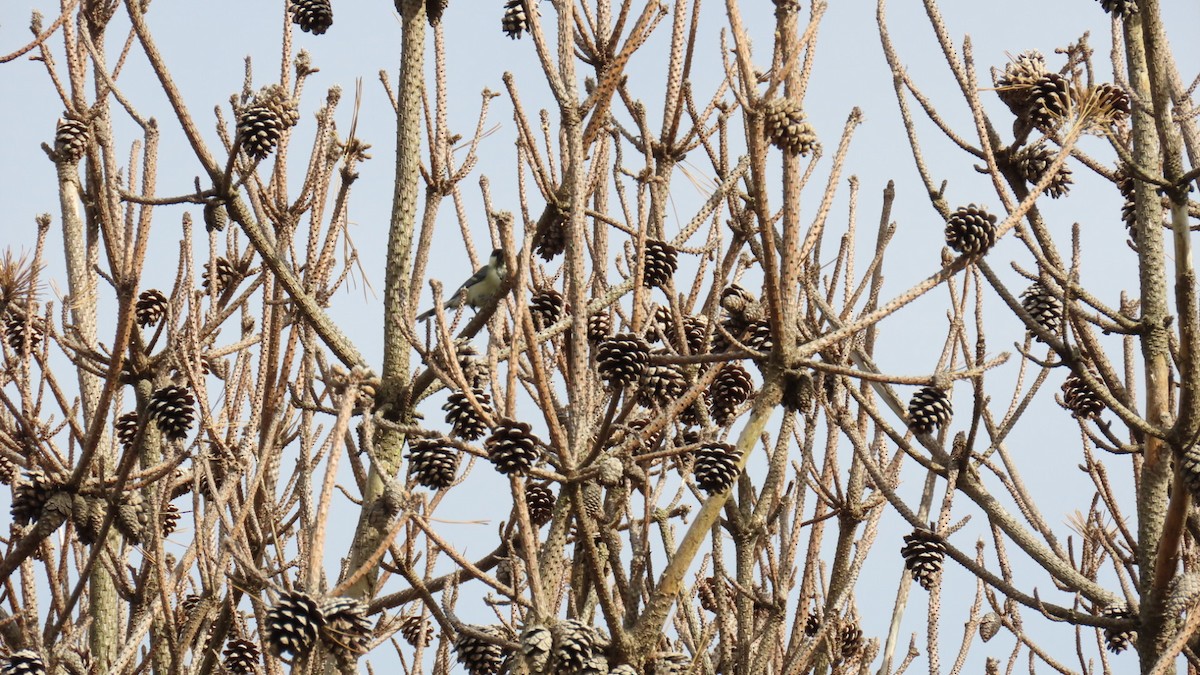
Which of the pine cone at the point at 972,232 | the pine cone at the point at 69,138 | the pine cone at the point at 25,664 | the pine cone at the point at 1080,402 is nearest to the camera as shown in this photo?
the pine cone at the point at 972,232

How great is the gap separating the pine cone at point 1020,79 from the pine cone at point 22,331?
134 inches

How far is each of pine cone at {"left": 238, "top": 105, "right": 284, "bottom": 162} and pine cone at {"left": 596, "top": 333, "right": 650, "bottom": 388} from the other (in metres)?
1.21

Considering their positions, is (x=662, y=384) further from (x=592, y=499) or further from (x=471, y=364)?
(x=592, y=499)

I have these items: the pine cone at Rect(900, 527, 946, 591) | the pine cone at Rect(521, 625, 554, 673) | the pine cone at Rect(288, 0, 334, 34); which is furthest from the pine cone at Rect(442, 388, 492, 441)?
the pine cone at Rect(288, 0, 334, 34)

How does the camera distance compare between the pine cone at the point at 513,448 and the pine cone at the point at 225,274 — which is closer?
the pine cone at the point at 513,448

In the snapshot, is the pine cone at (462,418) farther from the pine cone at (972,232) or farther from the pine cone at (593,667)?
the pine cone at (972,232)

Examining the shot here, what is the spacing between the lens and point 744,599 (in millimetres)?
3990

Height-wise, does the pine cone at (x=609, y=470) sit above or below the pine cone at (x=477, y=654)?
above

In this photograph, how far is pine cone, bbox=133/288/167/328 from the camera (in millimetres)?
4879

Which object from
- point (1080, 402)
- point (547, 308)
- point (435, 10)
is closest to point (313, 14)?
point (435, 10)

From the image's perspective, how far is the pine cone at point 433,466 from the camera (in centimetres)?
300

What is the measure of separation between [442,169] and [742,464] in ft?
5.46

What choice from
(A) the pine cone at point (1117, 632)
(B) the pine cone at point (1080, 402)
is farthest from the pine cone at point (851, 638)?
(B) the pine cone at point (1080, 402)

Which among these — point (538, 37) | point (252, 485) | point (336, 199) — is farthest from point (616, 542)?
point (336, 199)
